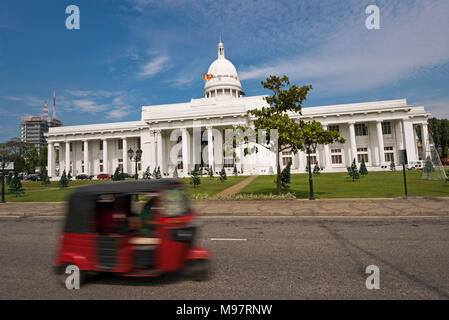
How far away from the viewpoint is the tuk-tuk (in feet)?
13.6

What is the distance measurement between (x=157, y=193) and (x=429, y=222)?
1009 centimetres

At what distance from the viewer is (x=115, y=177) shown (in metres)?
27.9

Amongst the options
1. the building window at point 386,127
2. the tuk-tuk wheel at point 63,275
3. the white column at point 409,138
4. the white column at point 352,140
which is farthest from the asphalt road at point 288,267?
the building window at point 386,127

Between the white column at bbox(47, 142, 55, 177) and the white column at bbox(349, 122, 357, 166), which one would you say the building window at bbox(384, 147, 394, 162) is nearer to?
the white column at bbox(349, 122, 357, 166)

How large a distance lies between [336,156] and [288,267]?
57841 mm

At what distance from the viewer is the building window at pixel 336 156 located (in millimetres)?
57188

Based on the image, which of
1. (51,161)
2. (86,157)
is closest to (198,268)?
(86,157)

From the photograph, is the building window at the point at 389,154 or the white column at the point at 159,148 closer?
the white column at the point at 159,148

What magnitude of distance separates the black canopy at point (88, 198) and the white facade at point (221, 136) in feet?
133

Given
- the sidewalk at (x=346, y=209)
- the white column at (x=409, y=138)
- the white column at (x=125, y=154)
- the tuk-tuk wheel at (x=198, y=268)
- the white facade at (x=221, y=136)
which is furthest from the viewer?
the white column at (x=125, y=154)

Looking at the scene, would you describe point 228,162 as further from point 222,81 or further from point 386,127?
point 386,127

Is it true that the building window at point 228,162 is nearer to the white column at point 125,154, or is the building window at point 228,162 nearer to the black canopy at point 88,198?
the white column at point 125,154

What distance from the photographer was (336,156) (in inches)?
2259
